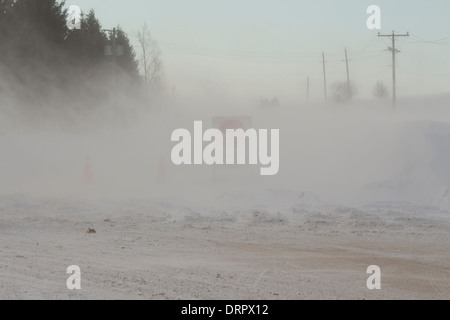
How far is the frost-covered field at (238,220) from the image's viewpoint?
29.0ft

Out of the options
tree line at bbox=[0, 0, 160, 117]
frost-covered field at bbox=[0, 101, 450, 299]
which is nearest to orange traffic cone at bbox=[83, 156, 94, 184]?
frost-covered field at bbox=[0, 101, 450, 299]

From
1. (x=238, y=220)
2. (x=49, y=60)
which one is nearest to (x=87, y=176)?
(x=238, y=220)

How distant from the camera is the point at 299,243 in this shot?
12.4m

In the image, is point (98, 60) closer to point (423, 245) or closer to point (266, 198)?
point (266, 198)

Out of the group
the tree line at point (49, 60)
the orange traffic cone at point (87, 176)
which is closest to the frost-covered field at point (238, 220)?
the orange traffic cone at point (87, 176)

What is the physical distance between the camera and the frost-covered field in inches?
348

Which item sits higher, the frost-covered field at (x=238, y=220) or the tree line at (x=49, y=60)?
the tree line at (x=49, y=60)

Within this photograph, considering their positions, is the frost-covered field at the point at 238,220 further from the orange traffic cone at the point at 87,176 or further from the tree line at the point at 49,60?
the tree line at the point at 49,60

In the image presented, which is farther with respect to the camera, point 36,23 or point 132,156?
point 36,23

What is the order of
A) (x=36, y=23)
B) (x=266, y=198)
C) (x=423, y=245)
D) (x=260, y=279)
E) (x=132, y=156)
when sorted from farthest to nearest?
(x=36, y=23) < (x=132, y=156) < (x=266, y=198) < (x=423, y=245) < (x=260, y=279)

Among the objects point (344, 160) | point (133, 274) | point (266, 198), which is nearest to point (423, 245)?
point (133, 274)

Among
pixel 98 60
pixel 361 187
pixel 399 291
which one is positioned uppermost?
pixel 98 60

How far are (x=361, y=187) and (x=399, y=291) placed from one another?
39.9ft

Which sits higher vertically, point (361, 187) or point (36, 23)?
point (36, 23)
